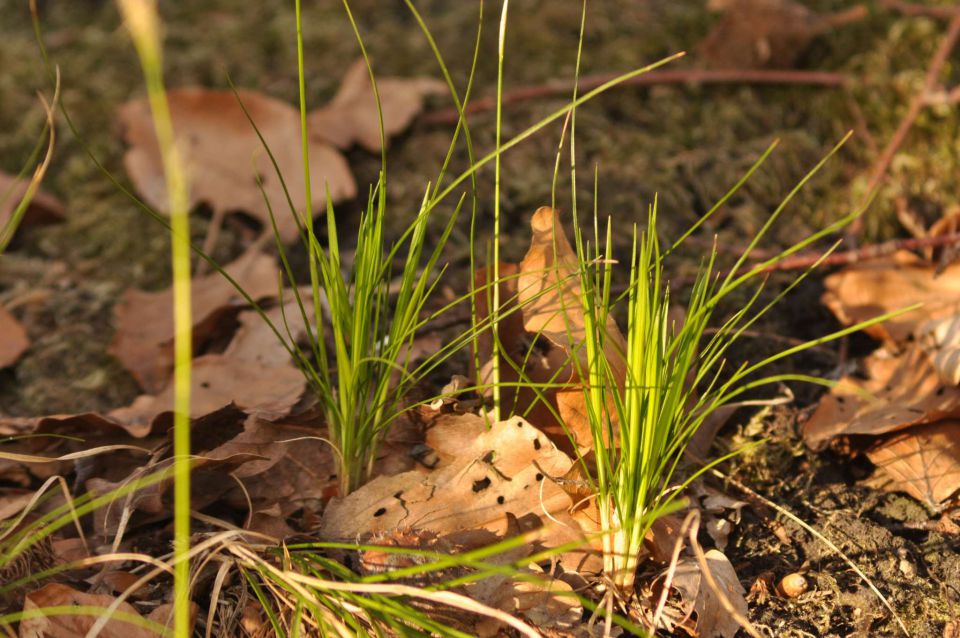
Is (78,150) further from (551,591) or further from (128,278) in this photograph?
(551,591)

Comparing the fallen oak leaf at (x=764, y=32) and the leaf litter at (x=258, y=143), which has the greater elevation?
the fallen oak leaf at (x=764, y=32)

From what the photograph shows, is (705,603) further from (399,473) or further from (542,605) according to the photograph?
(399,473)

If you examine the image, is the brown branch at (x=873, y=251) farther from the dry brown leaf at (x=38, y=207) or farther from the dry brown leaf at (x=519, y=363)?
the dry brown leaf at (x=38, y=207)

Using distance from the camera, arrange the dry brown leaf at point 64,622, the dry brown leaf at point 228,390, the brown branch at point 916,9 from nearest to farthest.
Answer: the dry brown leaf at point 64,622 → the dry brown leaf at point 228,390 → the brown branch at point 916,9

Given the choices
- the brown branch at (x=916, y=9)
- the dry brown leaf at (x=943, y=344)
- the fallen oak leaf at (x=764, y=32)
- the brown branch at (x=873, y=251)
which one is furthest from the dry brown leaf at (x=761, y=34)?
the dry brown leaf at (x=943, y=344)

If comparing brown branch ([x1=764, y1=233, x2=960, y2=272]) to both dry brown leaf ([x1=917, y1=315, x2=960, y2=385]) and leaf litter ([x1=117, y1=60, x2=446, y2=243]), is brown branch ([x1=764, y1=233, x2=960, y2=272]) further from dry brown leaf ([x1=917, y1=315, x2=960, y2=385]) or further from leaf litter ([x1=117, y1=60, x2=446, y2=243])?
leaf litter ([x1=117, y1=60, x2=446, y2=243])
